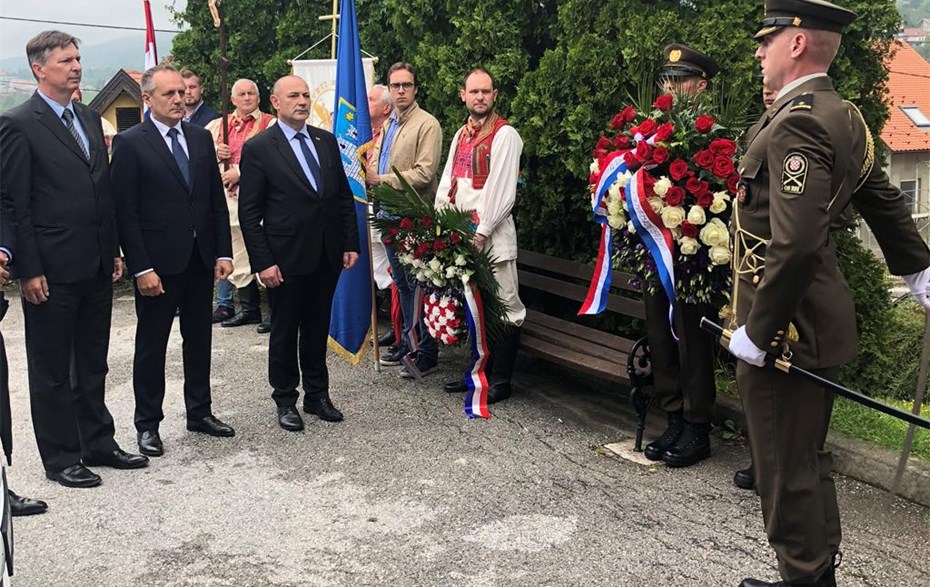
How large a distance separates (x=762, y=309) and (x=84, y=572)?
280 centimetres

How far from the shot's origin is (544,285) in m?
6.39

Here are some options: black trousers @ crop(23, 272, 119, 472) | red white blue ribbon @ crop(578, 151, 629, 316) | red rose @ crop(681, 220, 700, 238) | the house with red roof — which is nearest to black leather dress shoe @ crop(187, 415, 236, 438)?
black trousers @ crop(23, 272, 119, 472)

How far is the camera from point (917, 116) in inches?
1190

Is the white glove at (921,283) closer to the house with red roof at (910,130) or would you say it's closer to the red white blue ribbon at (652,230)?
the red white blue ribbon at (652,230)

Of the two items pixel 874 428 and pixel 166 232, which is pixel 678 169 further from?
pixel 166 232

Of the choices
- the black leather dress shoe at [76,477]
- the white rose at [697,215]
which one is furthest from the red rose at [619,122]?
the black leather dress shoe at [76,477]

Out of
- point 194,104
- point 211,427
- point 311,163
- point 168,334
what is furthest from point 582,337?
point 194,104

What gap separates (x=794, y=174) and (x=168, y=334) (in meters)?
3.55

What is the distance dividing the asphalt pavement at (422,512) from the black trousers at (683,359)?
1.09 ft

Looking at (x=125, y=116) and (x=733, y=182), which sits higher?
(x=733, y=182)

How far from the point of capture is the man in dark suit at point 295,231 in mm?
5395

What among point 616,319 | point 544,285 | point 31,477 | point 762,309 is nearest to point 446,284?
point 544,285

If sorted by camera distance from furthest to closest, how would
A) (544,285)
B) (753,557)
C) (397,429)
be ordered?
(544,285) < (397,429) < (753,557)

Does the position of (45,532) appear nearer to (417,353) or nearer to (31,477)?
(31,477)
